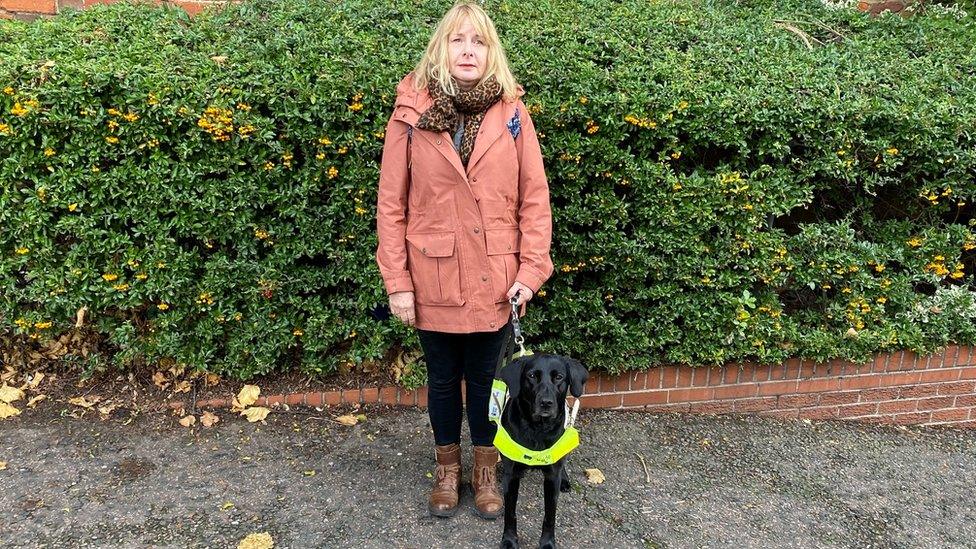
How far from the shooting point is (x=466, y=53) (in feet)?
8.89

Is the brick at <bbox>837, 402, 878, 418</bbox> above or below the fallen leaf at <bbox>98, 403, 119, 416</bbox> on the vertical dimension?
below

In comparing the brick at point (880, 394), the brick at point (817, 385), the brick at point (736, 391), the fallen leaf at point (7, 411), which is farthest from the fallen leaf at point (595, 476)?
the fallen leaf at point (7, 411)

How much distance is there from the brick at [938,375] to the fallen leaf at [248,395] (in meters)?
3.82

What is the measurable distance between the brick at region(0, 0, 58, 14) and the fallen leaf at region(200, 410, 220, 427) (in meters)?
2.71

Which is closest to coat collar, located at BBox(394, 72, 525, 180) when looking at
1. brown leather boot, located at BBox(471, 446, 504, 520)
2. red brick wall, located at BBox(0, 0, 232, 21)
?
brown leather boot, located at BBox(471, 446, 504, 520)

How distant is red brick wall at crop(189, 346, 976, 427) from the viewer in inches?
162

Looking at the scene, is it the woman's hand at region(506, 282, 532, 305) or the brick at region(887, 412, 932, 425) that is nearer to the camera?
A: the woman's hand at region(506, 282, 532, 305)

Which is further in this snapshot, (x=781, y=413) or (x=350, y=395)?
(x=781, y=413)

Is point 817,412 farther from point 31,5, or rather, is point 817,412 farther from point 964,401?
point 31,5

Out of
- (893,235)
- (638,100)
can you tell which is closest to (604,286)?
(638,100)

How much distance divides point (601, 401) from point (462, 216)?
6.02ft

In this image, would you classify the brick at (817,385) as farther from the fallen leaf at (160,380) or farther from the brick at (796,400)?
the fallen leaf at (160,380)

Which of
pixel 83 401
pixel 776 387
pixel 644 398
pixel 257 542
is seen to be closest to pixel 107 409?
pixel 83 401

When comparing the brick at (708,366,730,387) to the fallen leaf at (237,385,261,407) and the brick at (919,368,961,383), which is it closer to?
the brick at (919,368,961,383)
